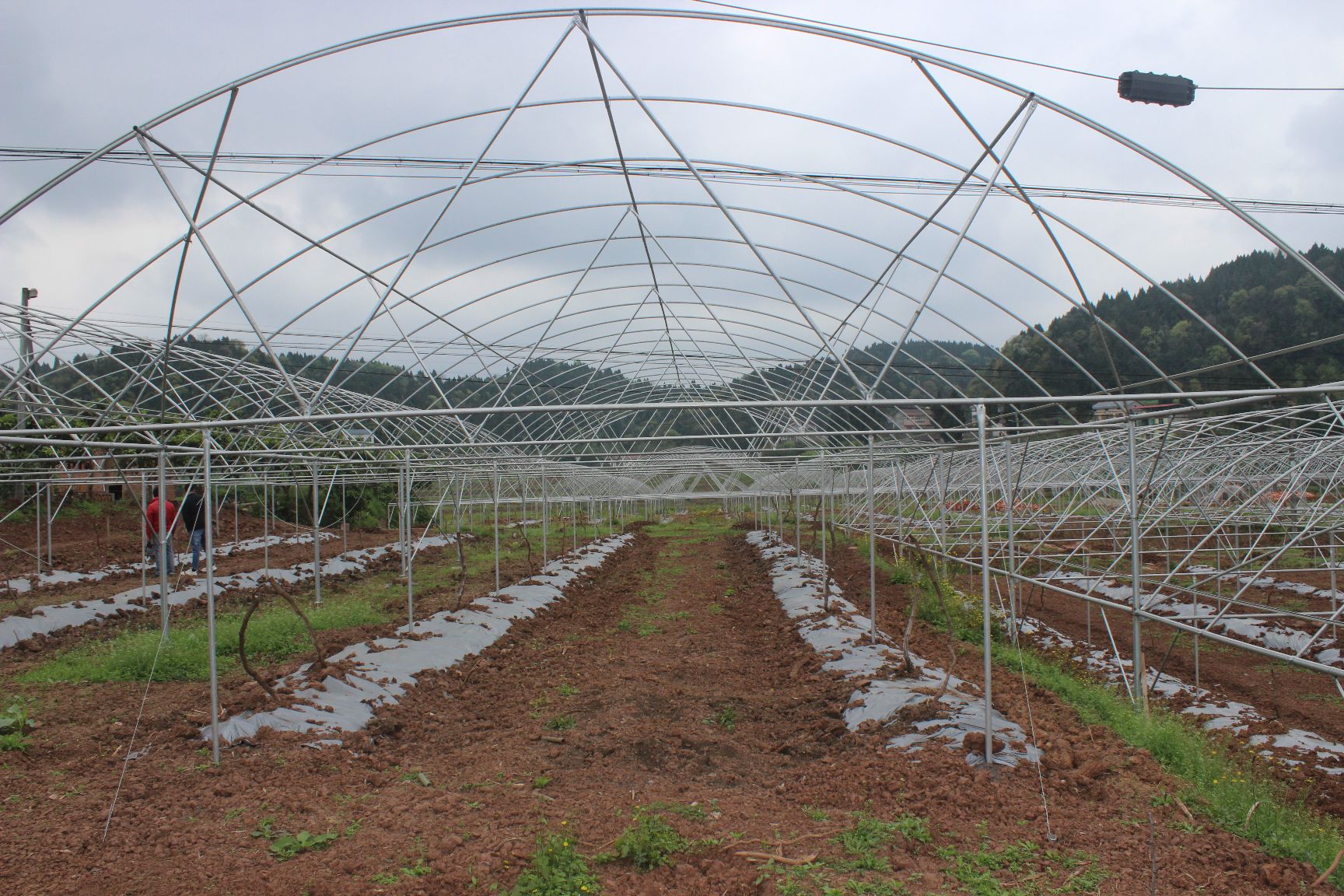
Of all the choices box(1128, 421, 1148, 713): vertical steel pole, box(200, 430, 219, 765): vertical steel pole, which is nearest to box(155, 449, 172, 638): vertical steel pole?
box(200, 430, 219, 765): vertical steel pole

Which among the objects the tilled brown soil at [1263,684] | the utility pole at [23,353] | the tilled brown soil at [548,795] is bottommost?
the tilled brown soil at [1263,684]

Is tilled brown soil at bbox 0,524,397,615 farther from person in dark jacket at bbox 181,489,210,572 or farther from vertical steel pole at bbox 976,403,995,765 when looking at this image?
vertical steel pole at bbox 976,403,995,765

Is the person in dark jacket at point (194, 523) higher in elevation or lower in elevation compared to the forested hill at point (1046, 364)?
lower

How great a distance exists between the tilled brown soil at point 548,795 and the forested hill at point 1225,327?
1309cm

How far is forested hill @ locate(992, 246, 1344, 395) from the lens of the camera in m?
20.3

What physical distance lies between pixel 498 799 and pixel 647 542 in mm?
25695

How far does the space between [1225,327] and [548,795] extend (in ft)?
71.7

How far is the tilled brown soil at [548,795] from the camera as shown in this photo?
Answer: 477 cm

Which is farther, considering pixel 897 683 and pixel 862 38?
pixel 897 683

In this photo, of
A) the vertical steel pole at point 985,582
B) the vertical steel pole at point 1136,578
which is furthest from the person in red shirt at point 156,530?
the vertical steel pole at point 1136,578

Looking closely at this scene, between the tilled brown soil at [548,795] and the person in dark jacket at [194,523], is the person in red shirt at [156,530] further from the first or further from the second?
the tilled brown soil at [548,795]

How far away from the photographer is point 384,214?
8555mm

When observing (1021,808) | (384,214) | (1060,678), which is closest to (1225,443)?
(1060,678)

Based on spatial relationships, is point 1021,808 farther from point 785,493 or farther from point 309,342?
point 785,493
